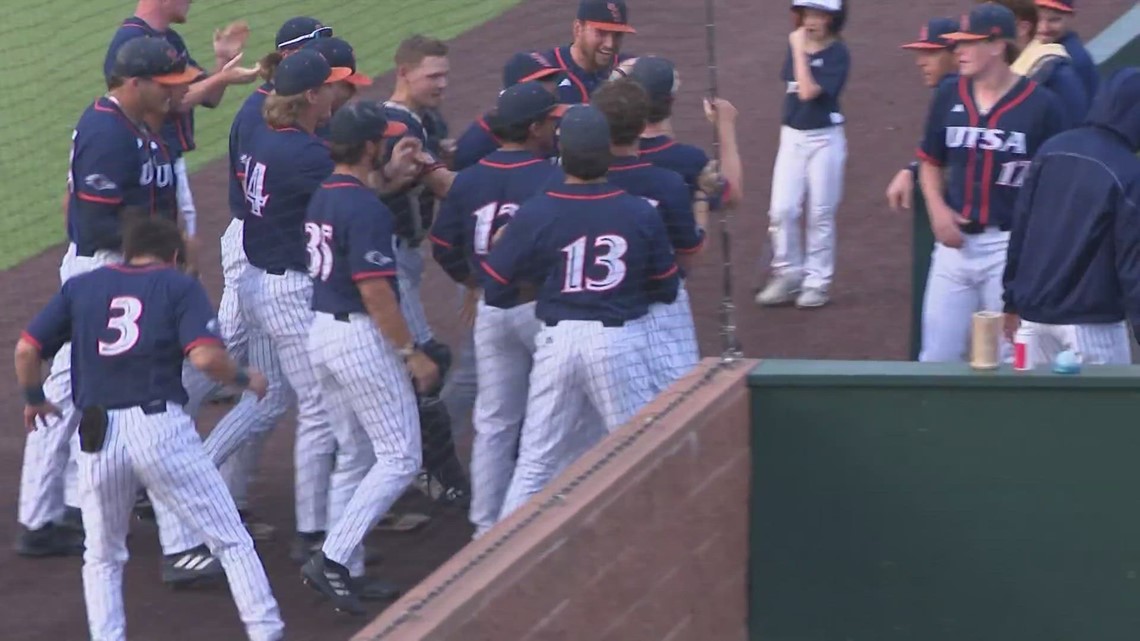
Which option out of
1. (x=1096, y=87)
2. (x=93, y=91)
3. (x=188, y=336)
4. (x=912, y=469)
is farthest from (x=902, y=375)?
(x=93, y=91)

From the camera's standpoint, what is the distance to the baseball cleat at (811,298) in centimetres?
848

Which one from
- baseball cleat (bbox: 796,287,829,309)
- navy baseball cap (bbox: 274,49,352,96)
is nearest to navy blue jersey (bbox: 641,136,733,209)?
navy baseball cap (bbox: 274,49,352,96)

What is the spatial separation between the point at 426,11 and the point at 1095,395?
8.72 metres

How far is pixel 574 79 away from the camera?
7.24 meters

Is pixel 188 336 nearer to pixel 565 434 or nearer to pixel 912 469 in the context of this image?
pixel 565 434

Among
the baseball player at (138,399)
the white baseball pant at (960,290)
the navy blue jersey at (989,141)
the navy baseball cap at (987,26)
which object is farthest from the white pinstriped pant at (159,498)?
the navy baseball cap at (987,26)

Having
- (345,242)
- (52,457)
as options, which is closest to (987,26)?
(345,242)

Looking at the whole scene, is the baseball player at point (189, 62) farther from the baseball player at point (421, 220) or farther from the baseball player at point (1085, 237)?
the baseball player at point (1085, 237)

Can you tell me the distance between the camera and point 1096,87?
717cm

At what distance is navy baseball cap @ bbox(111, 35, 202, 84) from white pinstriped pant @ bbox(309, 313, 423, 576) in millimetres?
1004

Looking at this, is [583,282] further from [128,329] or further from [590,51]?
[590,51]

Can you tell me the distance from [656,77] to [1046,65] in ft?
5.12

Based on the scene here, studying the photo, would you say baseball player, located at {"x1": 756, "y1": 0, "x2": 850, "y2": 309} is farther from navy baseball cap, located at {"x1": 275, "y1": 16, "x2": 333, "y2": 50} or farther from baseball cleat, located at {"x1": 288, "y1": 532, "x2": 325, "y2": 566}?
baseball cleat, located at {"x1": 288, "y1": 532, "x2": 325, "y2": 566}

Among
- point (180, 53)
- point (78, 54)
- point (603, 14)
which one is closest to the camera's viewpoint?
point (180, 53)
